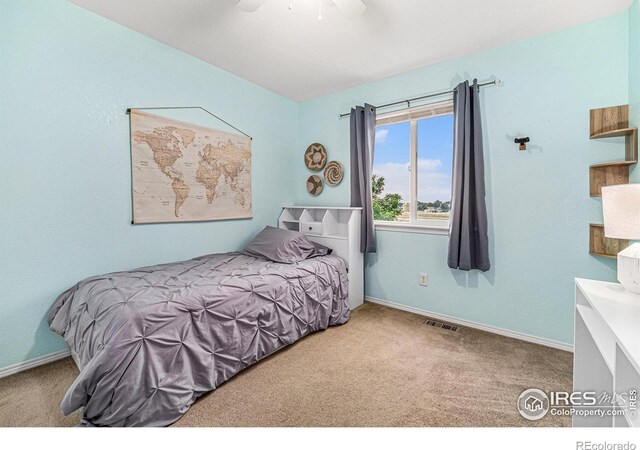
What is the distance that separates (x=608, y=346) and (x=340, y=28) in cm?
247

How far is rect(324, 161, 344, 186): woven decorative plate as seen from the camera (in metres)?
3.51

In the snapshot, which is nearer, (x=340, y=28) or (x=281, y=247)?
(x=340, y=28)

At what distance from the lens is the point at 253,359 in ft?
6.66

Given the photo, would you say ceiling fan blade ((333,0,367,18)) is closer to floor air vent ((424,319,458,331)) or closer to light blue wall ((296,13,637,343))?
light blue wall ((296,13,637,343))

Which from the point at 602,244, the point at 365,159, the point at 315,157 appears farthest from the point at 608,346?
the point at 315,157

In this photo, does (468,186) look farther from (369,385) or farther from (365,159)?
(369,385)

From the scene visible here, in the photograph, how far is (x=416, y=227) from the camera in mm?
3035

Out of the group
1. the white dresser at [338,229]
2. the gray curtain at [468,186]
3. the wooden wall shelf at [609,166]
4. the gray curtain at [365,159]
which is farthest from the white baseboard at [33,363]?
the wooden wall shelf at [609,166]

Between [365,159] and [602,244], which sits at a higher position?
[365,159]

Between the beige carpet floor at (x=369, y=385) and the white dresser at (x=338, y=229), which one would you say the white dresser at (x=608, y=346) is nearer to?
the beige carpet floor at (x=369, y=385)

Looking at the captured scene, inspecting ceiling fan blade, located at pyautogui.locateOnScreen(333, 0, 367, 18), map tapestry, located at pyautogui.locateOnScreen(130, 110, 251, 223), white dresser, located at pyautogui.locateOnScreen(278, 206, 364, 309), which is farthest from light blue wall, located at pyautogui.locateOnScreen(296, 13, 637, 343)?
map tapestry, located at pyautogui.locateOnScreen(130, 110, 251, 223)

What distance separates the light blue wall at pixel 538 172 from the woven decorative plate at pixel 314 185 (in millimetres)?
1404

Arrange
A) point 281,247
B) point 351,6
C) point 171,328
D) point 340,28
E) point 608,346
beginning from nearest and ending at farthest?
point 608,346
point 171,328
point 351,6
point 340,28
point 281,247

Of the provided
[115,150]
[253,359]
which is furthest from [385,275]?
[115,150]
